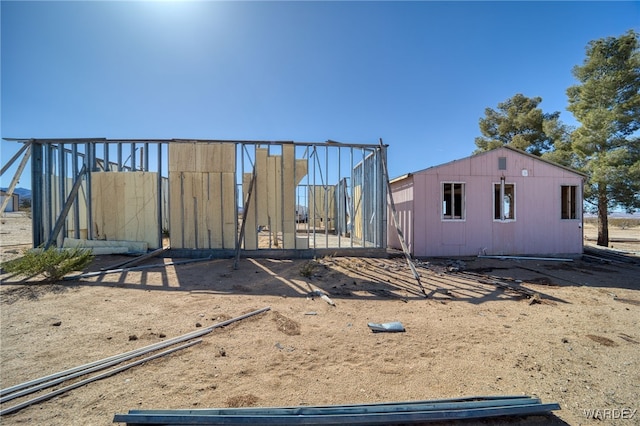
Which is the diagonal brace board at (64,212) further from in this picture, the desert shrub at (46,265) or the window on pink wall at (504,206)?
the window on pink wall at (504,206)

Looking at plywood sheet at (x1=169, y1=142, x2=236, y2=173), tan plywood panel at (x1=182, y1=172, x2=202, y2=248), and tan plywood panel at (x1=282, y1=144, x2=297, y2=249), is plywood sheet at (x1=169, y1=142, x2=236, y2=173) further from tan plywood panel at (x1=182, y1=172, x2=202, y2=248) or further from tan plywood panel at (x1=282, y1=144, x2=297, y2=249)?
tan plywood panel at (x1=282, y1=144, x2=297, y2=249)

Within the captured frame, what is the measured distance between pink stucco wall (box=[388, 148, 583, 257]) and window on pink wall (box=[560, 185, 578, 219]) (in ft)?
0.50

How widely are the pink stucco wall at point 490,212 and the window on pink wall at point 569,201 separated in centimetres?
15

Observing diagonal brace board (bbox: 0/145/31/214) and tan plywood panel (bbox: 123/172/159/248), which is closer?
diagonal brace board (bbox: 0/145/31/214)

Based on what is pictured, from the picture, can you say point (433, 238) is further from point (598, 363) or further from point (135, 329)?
point (135, 329)

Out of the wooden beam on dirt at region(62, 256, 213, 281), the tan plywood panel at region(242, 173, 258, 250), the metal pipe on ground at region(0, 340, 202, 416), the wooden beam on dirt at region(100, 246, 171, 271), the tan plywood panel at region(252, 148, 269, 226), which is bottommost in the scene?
the metal pipe on ground at region(0, 340, 202, 416)

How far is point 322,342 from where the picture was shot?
142 inches

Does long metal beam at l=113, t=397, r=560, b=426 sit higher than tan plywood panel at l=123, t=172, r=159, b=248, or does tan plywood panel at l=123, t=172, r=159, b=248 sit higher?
tan plywood panel at l=123, t=172, r=159, b=248

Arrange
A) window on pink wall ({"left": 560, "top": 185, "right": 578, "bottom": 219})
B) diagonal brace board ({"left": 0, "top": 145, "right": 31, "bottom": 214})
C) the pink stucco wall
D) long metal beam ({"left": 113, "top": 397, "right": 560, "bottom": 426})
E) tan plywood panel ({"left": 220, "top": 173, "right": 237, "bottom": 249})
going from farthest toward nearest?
window on pink wall ({"left": 560, "top": 185, "right": 578, "bottom": 219})
the pink stucco wall
tan plywood panel ({"left": 220, "top": 173, "right": 237, "bottom": 249})
diagonal brace board ({"left": 0, "top": 145, "right": 31, "bottom": 214})
long metal beam ({"left": 113, "top": 397, "right": 560, "bottom": 426})

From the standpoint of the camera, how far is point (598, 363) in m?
3.17

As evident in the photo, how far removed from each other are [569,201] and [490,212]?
3559 millimetres

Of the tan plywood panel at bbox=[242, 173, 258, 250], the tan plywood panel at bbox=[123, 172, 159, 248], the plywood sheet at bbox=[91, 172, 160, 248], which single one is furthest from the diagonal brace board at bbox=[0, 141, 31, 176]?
the tan plywood panel at bbox=[242, 173, 258, 250]

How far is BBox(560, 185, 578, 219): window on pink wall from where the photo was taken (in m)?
11.2

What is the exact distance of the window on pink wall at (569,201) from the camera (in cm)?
1125
